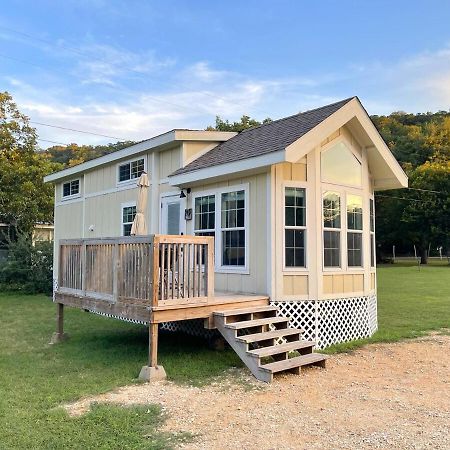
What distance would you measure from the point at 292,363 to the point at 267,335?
56 cm

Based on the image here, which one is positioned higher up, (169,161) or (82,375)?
(169,161)

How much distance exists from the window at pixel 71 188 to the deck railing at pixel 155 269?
7.23 metres

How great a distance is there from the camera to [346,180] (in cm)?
864

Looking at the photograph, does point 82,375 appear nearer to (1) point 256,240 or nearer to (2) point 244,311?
(2) point 244,311

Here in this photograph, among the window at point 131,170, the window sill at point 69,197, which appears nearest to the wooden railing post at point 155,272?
the window at point 131,170

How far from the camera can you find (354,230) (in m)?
8.74

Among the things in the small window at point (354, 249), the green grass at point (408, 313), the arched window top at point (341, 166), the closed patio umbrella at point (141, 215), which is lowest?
the green grass at point (408, 313)

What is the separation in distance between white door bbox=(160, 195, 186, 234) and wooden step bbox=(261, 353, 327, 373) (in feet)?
13.0

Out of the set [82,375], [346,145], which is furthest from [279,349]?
[346,145]

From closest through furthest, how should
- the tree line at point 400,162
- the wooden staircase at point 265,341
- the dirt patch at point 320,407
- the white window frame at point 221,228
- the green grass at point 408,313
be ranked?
the dirt patch at point 320,407 < the wooden staircase at point 265,341 < the white window frame at point 221,228 < the green grass at point 408,313 < the tree line at point 400,162

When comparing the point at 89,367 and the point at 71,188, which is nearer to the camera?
the point at 89,367

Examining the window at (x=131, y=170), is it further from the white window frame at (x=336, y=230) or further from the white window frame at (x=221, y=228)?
the white window frame at (x=336, y=230)

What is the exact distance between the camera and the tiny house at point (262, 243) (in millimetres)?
6621

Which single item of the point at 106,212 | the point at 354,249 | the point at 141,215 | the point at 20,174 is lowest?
the point at 354,249
